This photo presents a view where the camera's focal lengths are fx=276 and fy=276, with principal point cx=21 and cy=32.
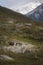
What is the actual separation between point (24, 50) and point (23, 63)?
76.6ft

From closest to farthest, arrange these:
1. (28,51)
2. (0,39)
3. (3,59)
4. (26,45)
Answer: (3,59)
(28,51)
(26,45)
(0,39)

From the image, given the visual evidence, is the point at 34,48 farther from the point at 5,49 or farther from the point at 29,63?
the point at 29,63

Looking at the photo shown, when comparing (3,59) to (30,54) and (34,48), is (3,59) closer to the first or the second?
(30,54)

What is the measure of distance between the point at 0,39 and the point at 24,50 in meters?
17.5

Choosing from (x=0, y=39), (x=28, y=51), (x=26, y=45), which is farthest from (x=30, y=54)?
(x=0, y=39)

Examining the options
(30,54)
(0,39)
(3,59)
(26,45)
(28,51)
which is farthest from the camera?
(0,39)

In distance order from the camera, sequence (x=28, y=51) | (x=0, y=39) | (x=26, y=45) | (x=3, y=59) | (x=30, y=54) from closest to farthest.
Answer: (x=3, y=59) → (x=30, y=54) → (x=28, y=51) → (x=26, y=45) → (x=0, y=39)

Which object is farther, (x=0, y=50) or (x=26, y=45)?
(x=26, y=45)

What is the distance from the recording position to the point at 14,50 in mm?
84000

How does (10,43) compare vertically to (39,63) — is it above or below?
above

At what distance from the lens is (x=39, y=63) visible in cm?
6381

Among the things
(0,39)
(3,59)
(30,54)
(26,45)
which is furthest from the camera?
(0,39)

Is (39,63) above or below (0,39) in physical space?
below

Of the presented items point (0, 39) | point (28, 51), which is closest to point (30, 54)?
point (28, 51)
